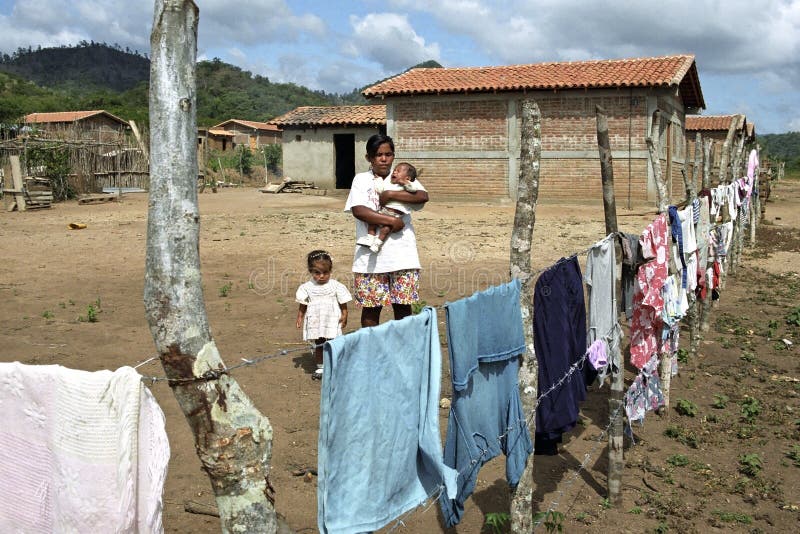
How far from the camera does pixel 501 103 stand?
20484 millimetres

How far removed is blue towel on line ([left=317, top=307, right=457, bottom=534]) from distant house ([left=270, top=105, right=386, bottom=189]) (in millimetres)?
22791

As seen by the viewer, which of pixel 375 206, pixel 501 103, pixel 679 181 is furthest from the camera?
pixel 679 181

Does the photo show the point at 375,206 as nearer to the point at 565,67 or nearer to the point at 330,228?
the point at 330,228

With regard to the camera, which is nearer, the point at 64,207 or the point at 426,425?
the point at 426,425

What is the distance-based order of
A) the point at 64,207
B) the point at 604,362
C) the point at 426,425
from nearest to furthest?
the point at 426,425 → the point at 604,362 → the point at 64,207

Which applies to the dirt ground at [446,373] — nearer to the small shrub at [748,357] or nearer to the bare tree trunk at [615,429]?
the small shrub at [748,357]

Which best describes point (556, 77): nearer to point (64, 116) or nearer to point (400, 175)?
point (400, 175)

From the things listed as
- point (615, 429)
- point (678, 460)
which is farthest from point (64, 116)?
point (615, 429)

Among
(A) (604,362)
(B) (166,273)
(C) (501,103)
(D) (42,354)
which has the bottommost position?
(D) (42,354)

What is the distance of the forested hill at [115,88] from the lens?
5081 centimetres

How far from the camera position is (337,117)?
85.4 feet

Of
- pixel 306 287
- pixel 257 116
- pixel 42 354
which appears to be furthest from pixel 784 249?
pixel 257 116

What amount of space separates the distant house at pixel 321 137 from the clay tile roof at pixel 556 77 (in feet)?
9.95

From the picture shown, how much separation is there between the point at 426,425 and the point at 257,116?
219 ft
